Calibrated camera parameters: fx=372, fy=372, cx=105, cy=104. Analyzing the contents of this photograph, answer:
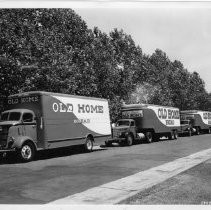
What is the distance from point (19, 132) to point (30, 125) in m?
0.85

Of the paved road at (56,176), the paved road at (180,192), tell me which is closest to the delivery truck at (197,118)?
the paved road at (56,176)

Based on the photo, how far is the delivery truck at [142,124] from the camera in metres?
26.8

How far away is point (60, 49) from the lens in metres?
27.4

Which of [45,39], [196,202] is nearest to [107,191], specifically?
[196,202]

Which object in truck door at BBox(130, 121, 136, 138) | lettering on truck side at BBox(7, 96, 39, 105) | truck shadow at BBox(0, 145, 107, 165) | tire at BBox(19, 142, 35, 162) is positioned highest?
lettering on truck side at BBox(7, 96, 39, 105)

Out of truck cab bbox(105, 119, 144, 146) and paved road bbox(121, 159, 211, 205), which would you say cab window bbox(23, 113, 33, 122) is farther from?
truck cab bbox(105, 119, 144, 146)

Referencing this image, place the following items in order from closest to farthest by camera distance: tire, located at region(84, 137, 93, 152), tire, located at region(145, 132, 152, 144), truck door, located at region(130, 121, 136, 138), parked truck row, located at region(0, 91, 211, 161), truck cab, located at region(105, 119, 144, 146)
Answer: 1. parked truck row, located at region(0, 91, 211, 161)
2. tire, located at region(84, 137, 93, 152)
3. truck cab, located at region(105, 119, 144, 146)
4. truck door, located at region(130, 121, 136, 138)
5. tire, located at region(145, 132, 152, 144)

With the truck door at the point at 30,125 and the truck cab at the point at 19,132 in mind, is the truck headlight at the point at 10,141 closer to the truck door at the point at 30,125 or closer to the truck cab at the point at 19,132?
the truck cab at the point at 19,132

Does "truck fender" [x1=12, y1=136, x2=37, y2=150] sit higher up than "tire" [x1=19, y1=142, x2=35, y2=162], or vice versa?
"truck fender" [x1=12, y1=136, x2=37, y2=150]

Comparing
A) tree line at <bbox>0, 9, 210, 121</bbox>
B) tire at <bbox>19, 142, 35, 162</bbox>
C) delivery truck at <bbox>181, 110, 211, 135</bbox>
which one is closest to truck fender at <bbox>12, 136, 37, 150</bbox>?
tire at <bbox>19, 142, 35, 162</bbox>

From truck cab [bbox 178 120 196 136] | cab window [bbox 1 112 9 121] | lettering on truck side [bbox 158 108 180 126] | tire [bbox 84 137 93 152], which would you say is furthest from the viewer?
truck cab [bbox 178 120 196 136]

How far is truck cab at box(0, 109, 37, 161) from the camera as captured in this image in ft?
53.7

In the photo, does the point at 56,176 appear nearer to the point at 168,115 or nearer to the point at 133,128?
the point at 133,128

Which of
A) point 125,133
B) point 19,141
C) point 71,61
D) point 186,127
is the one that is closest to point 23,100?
point 19,141
